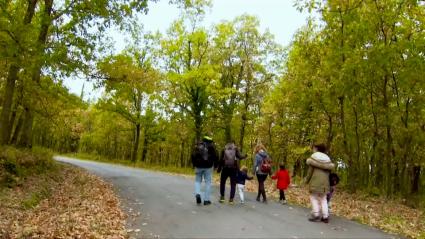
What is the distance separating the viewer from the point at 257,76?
40406 millimetres

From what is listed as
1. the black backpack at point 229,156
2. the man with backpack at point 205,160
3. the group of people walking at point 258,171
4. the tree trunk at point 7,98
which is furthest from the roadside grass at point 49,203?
the black backpack at point 229,156

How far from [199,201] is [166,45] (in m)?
30.3

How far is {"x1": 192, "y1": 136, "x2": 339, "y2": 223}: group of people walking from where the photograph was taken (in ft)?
39.6

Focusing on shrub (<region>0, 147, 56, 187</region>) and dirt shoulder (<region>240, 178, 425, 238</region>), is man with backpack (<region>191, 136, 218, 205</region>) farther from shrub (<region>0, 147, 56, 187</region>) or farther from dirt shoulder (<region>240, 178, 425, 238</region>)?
shrub (<region>0, 147, 56, 187</region>)

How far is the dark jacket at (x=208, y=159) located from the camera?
13469 mm

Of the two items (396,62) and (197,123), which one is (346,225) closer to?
(396,62)

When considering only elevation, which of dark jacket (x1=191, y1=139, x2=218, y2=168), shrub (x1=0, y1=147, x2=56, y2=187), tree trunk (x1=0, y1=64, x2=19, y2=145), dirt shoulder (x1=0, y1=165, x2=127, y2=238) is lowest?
dirt shoulder (x1=0, y1=165, x2=127, y2=238)

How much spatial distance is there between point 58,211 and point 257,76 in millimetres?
29868

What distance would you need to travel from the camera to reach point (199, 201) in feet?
45.3

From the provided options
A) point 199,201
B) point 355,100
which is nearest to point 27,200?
point 199,201

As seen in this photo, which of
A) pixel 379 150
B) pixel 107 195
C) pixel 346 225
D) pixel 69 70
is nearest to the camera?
pixel 346 225

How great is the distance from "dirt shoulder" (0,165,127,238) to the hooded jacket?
503cm

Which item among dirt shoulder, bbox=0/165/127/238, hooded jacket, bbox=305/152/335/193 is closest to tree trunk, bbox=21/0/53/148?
dirt shoulder, bbox=0/165/127/238

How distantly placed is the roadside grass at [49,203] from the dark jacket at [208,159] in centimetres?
259
